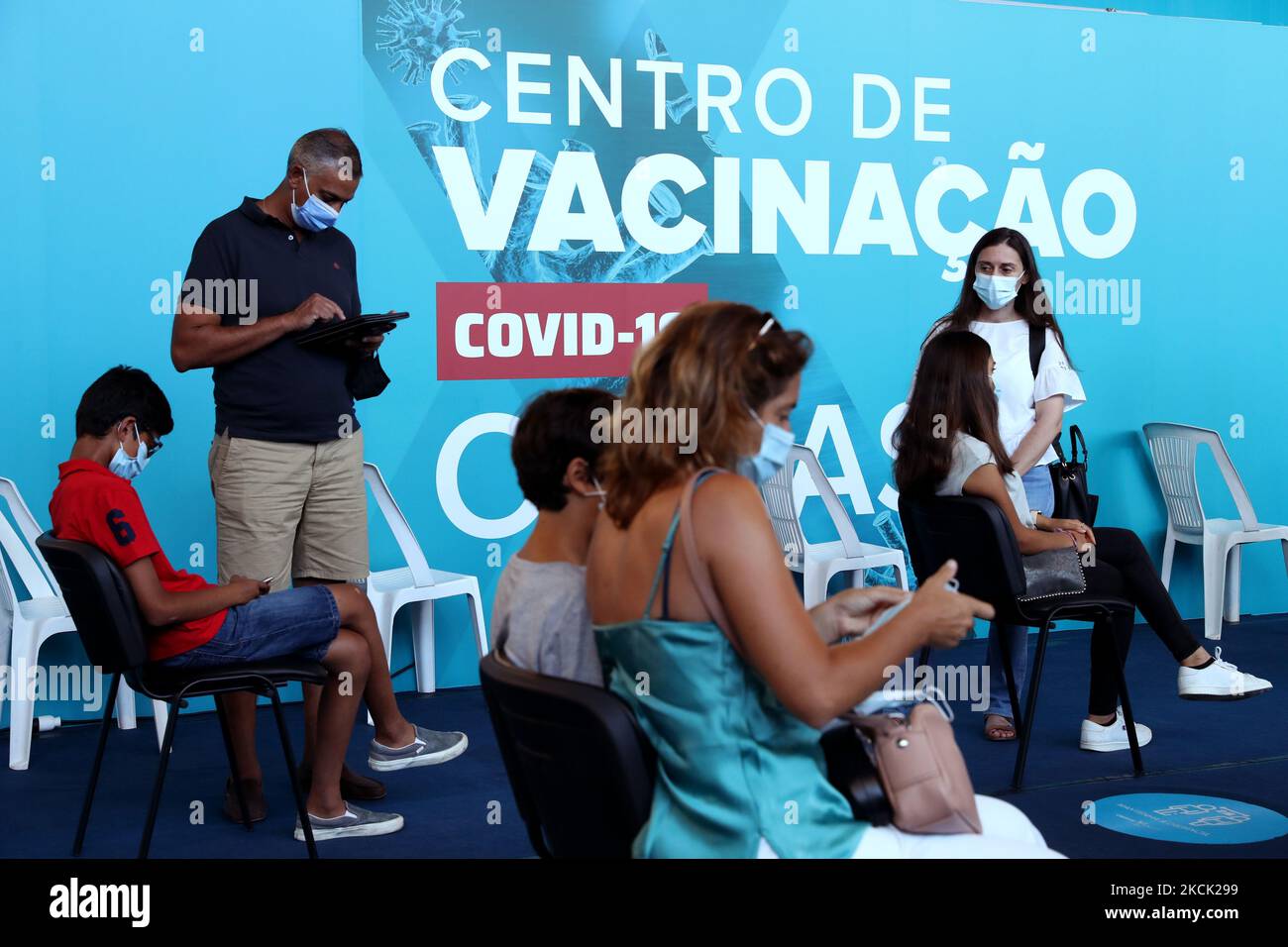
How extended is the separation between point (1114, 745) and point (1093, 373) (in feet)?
7.92

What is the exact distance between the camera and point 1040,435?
464 cm

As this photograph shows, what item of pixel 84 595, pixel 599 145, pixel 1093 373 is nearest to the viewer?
pixel 84 595

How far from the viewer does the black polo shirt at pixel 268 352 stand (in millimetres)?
3898

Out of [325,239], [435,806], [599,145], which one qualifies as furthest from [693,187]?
[435,806]

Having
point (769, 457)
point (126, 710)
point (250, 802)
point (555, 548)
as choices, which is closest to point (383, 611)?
point (126, 710)

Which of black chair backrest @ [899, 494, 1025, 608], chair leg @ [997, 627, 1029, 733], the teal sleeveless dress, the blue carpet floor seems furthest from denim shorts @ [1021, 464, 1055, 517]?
the teal sleeveless dress

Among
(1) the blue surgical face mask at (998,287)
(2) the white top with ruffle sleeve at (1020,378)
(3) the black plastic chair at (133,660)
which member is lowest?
(3) the black plastic chair at (133,660)

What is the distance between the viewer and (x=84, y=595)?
3.21 metres

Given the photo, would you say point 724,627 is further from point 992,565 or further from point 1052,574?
point 1052,574

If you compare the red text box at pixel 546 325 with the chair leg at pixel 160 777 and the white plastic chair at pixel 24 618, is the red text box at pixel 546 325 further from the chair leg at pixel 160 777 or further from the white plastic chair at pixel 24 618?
the chair leg at pixel 160 777

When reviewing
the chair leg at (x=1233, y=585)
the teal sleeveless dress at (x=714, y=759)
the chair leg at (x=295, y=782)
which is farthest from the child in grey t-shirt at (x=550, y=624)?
the chair leg at (x=1233, y=585)

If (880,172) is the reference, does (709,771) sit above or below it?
below

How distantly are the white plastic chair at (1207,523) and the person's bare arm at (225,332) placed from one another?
4.06 meters
